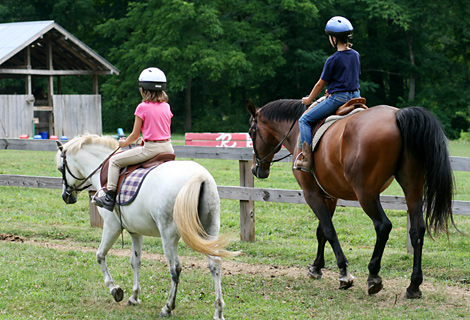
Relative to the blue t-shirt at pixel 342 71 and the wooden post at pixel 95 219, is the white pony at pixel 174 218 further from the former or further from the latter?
the wooden post at pixel 95 219

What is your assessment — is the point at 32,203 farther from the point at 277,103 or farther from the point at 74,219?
the point at 277,103

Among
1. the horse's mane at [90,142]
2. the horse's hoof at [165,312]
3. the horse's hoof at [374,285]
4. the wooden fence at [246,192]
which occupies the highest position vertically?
the horse's mane at [90,142]

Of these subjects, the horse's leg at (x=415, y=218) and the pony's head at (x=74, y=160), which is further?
the pony's head at (x=74, y=160)

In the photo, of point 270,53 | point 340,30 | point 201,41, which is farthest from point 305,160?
point 270,53

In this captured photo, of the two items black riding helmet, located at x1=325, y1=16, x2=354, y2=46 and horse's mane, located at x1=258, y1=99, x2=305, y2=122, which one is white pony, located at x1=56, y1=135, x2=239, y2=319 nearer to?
horse's mane, located at x1=258, y1=99, x2=305, y2=122

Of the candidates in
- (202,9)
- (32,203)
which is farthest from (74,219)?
(202,9)

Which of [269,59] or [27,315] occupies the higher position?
[269,59]

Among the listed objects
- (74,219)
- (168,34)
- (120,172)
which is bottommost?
(74,219)

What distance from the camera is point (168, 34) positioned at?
3453cm

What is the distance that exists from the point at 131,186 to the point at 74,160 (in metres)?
1.25

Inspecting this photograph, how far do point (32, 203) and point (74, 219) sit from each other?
1.70 metres

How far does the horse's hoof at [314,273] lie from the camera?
22.8ft

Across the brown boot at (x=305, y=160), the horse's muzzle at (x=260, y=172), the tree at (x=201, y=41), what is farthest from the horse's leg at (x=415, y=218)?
the tree at (x=201, y=41)

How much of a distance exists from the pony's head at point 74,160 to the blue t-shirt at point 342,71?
252 cm
